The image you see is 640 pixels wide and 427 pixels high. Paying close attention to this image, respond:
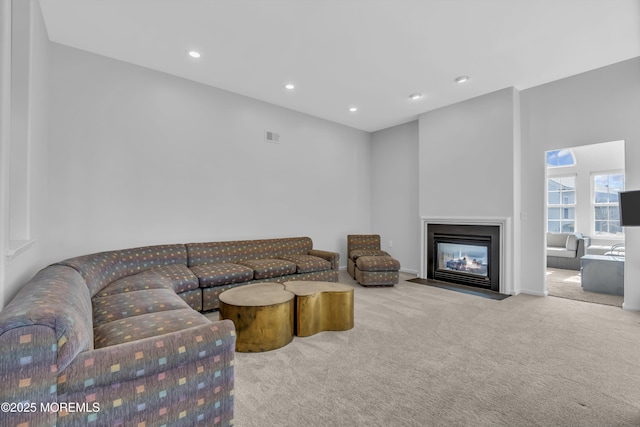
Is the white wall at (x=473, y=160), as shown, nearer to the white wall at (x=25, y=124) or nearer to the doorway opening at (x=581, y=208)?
the doorway opening at (x=581, y=208)

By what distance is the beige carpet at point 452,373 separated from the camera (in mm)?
1699

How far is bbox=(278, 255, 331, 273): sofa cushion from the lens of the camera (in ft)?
13.8

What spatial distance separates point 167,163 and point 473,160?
4592 mm

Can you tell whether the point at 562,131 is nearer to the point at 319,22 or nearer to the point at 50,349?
the point at 319,22

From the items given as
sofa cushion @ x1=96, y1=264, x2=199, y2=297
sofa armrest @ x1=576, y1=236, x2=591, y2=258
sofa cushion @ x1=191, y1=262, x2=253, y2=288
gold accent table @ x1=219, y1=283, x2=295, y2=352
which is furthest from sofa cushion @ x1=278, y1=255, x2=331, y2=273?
sofa armrest @ x1=576, y1=236, x2=591, y2=258

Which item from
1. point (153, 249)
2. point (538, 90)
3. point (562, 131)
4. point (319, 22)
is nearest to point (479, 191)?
point (562, 131)

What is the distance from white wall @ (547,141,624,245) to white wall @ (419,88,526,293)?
12.9ft

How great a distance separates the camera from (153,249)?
3.52 meters

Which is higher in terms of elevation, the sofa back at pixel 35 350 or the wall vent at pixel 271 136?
the wall vent at pixel 271 136

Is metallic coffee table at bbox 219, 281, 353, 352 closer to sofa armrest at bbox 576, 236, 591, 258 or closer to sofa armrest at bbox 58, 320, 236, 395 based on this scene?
sofa armrest at bbox 58, 320, 236, 395

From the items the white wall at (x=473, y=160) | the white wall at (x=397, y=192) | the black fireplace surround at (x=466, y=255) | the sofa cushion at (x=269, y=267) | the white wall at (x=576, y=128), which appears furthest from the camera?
the white wall at (x=397, y=192)

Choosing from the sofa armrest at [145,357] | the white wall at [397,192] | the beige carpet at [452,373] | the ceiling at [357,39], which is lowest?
the beige carpet at [452,373]

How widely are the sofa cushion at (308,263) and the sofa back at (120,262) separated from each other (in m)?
1.50

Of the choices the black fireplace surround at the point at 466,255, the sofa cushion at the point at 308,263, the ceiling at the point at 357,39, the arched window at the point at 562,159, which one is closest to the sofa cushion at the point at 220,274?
the sofa cushion at the point at 308,263
